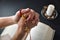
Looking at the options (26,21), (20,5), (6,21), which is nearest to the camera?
(26,21)

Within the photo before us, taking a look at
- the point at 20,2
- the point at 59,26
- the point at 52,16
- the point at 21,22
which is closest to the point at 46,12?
the point at 52,16

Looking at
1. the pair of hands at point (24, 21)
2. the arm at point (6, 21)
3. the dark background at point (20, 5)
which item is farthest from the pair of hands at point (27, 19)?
the dark background at point (20, 5)

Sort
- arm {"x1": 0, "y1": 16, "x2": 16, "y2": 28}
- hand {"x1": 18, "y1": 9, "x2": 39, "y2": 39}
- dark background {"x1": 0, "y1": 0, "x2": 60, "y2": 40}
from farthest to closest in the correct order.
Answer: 1. dark background {"x1": 0, "y1": 0, "x2": 60, "y2": 40}
2. arm {"x1": 0, "y1": 16, "x2": 16, "y2": 28}
3. hand {"x1": 18, "y1": 9, "x2": 39, "y2": 39}

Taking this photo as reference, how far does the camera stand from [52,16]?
1.28m

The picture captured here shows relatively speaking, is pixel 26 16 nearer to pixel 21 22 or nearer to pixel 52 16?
pixel 21 22

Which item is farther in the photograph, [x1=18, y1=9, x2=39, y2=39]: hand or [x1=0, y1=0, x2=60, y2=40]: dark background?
[x1=0, y1=0, x2=60, y2=40]: dark background

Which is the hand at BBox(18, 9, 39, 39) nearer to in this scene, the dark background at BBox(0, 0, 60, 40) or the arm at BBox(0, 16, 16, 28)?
the arm at BBox(0, 16, 16, 28)

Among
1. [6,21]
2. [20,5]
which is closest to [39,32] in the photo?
[6,21]

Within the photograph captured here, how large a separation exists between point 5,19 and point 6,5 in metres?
0.36

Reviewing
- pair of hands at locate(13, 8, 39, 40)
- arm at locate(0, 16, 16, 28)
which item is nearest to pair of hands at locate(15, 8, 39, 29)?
pair of hands at locate(13, 8, 39, 40)

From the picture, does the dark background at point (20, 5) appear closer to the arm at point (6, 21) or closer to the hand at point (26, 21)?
the arm at point (6, 21)

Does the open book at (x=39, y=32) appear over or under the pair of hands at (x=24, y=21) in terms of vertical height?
under

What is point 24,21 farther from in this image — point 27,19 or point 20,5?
point 20,5

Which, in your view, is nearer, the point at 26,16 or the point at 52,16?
the point at 26,16
